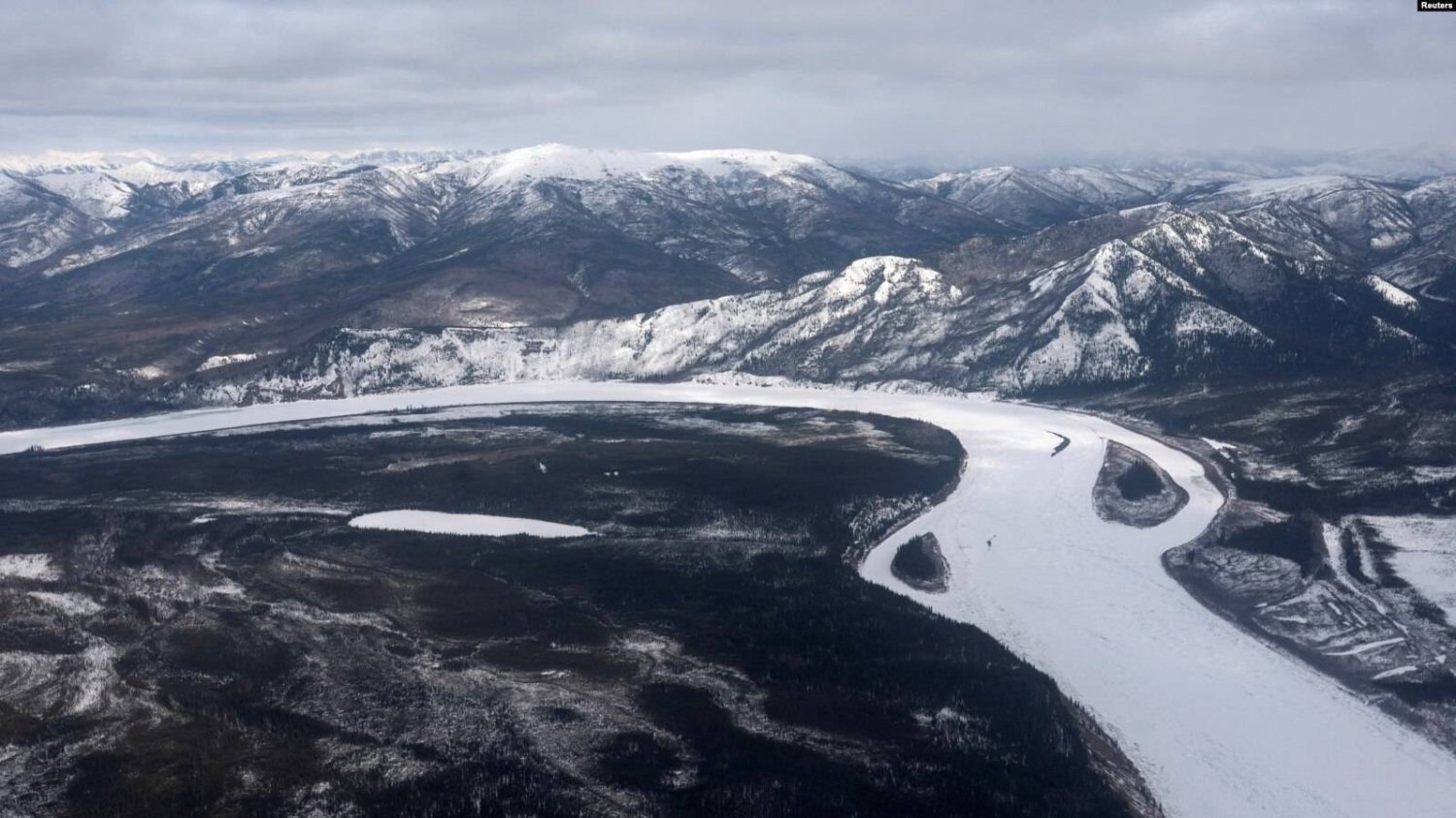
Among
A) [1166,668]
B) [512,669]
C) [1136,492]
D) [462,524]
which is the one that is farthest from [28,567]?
[1136,492]

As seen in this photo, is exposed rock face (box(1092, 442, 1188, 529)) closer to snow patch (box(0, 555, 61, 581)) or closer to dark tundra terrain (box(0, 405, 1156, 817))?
dark tundra terrain (box(0, 405, 1156, 817))

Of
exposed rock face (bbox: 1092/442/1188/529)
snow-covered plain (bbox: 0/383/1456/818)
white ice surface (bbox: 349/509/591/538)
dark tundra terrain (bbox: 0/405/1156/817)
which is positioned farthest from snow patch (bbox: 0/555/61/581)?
exposed rock face (bbox: 1092/442/1188/529)

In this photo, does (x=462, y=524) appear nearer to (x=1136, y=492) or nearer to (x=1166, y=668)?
(x=1166, y=668)

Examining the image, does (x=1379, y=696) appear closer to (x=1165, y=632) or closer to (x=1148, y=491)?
(x=1165, y=632)

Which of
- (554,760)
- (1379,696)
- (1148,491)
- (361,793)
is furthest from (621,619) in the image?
(1148,491)

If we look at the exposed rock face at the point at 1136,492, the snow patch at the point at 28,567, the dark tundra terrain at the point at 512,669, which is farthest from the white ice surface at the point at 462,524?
the exposed rock face at the point at 1136,492

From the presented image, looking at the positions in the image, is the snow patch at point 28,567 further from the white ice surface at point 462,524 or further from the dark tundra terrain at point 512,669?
the white ice surface at point 462,524
